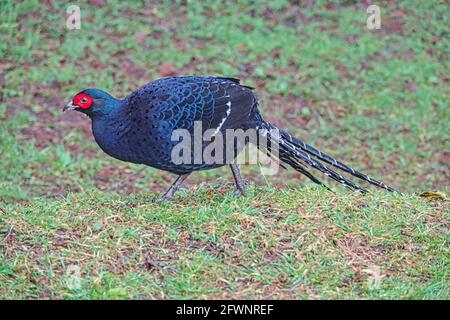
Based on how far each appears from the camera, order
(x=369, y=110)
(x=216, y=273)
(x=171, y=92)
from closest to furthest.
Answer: (x=216, y=273), (x=171, y=92), (x=369, y=110)

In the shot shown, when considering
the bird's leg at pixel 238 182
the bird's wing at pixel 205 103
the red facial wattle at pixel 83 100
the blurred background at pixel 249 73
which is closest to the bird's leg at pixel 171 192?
the bird's leg at pixel 238 182

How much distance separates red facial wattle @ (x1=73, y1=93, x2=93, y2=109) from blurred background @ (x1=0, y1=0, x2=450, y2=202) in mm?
2440

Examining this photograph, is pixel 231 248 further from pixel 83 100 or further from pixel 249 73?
pixel 249 73

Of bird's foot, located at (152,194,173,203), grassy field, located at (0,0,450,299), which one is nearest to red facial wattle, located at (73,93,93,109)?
grassy field, located at (0,0,450,299)

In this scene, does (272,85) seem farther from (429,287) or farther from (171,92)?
(429,287)

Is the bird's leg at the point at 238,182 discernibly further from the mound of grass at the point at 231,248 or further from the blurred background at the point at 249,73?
the blurred background at the point at 249,73

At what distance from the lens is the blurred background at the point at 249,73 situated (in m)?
9.02

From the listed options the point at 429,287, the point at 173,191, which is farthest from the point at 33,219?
the point at 429,287

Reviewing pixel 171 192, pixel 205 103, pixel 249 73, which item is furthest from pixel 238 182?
pixel 249 73

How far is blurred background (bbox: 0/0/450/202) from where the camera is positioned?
29.6 ft

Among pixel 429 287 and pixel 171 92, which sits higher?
pixel 171 92

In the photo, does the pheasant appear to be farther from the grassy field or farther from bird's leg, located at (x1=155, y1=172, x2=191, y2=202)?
the grassy field
